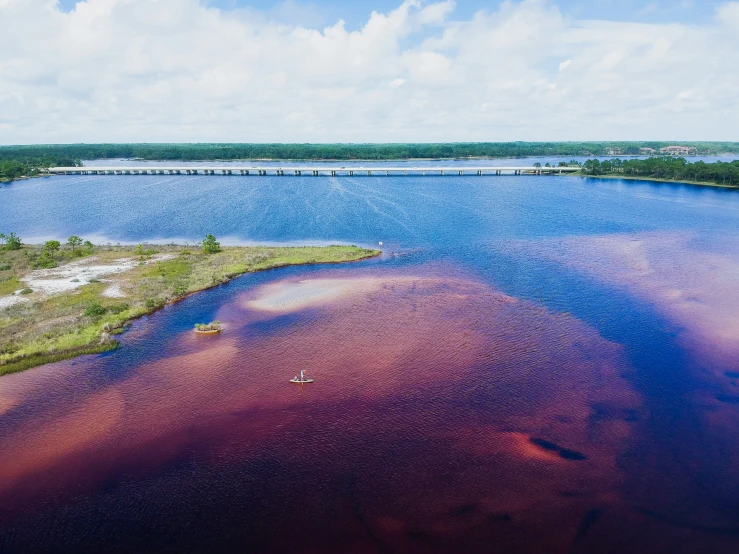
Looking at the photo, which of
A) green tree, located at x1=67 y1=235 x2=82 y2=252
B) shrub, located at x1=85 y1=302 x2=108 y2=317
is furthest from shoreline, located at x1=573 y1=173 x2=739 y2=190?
green tree, located at x1=67 y1=235 x2=82 y2=252

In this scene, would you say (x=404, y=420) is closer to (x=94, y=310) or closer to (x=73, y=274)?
(x=94, y=310)

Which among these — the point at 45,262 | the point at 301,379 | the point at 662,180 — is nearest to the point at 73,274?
the point at 45,262

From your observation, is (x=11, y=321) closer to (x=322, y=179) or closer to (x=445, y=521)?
(x=445, y=521)

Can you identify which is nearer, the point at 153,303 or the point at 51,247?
the point at 153,303

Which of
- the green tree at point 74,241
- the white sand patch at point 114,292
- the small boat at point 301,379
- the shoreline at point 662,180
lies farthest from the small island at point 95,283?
the shoreline at point 662,180

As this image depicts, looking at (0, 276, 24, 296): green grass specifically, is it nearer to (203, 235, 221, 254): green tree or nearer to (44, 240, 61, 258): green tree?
(44, 240, 61, 258): green tree
